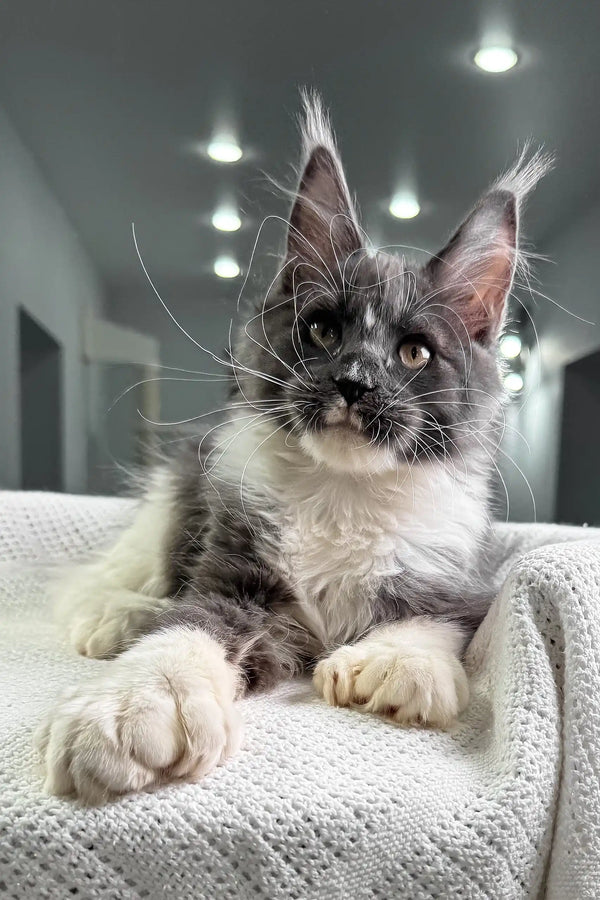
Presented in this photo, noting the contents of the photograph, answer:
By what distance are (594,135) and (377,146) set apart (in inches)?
26.2

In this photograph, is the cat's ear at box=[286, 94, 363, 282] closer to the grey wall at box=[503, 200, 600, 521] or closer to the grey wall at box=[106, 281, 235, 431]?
the grey wall at box=[106, 281, 235, 431]

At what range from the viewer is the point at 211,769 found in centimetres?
82

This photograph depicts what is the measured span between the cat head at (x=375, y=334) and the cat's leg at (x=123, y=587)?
0.39m

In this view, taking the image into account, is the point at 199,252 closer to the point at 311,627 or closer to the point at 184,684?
the point at 311,627

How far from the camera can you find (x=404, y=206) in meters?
2.35

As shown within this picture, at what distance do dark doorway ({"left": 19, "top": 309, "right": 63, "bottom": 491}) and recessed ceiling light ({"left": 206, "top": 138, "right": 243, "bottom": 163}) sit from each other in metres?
0.79

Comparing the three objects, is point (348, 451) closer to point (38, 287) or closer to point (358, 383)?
point (358, 383)

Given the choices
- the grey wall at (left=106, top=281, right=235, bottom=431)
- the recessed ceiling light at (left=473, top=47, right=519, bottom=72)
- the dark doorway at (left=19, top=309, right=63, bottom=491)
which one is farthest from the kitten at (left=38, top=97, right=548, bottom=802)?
the dark doorway at (left=19, top=309, right=63, bottom=491)

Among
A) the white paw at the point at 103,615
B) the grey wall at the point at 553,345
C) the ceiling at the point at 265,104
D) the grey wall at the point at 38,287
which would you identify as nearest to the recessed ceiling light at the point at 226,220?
the ceiling at the point at 265,104

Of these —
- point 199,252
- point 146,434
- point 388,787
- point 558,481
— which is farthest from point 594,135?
point 388,787

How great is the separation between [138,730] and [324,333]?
71cm

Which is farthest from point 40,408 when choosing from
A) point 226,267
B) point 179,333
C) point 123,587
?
point 123,587

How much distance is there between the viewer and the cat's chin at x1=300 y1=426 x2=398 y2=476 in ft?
3.67

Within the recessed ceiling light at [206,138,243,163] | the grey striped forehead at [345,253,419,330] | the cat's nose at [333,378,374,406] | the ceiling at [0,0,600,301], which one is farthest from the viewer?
the recessed ceiling light at [206,138,243,163]
